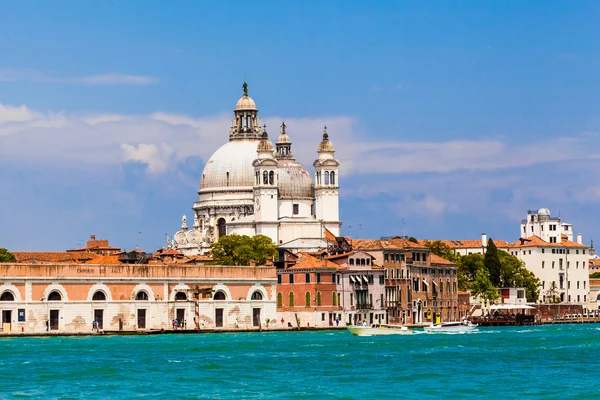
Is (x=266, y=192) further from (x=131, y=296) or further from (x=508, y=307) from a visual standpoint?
(x=131, y=296)

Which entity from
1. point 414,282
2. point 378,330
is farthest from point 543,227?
point 378,330

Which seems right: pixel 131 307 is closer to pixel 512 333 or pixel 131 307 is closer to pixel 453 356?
pixel 512 333

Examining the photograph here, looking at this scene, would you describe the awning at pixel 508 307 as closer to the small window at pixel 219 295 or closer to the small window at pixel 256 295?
the small window at pixel 256 295

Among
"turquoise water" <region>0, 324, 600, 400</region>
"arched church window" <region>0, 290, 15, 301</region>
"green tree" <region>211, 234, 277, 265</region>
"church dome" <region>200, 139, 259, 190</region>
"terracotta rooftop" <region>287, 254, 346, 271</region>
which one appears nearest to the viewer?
"turquoise water" <region>0, 324, 600, 400</region>

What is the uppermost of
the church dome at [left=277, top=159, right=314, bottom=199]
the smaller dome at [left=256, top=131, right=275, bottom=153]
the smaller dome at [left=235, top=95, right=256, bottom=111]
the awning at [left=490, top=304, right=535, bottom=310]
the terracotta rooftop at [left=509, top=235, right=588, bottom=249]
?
the smaller dome at [left=235, top=95, right=256, bottom=111]

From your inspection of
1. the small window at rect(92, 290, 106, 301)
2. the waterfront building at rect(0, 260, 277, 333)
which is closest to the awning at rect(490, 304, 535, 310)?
the waterfront building at rect(0, 260, 277, 333)

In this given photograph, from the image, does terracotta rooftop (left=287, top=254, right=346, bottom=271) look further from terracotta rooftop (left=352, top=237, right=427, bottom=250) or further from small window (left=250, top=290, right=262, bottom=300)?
terracotta rooftop (left=352, top=237, right=427, bottom=250)

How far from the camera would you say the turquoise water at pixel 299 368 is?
5122 cm

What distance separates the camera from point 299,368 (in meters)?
59.9

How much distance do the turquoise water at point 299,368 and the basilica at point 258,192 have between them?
1740 inches

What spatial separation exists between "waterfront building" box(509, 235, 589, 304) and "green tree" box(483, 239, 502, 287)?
12.4 meters

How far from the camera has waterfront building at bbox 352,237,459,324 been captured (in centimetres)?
10531

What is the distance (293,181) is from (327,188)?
3.33 metres

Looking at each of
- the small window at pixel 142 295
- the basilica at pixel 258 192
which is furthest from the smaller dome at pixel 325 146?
the small window at pixel 142 295
